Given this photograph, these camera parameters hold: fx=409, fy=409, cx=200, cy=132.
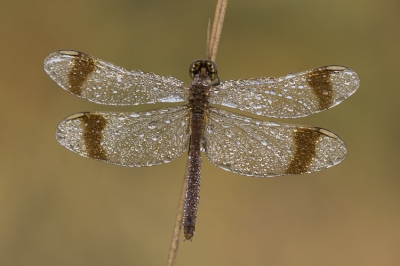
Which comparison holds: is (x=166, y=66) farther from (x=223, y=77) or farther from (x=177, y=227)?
(x=177, y=227)

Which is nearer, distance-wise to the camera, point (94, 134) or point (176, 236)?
point (176, 236)

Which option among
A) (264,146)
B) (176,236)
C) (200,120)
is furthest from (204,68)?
(176,236)

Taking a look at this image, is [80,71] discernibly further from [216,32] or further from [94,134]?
[216,32]

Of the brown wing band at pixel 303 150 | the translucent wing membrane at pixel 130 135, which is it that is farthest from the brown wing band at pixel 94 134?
the brown wing band at pixel 303 150

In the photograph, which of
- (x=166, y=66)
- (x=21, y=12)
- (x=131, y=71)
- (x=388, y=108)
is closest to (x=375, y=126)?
(x=388, y=108)

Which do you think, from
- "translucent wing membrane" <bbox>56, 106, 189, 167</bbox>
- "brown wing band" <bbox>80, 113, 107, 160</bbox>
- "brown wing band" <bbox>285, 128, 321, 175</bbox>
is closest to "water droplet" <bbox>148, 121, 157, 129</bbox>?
"translucent wing membrane" <bbox>56, 106, 189, 167</bbox>
